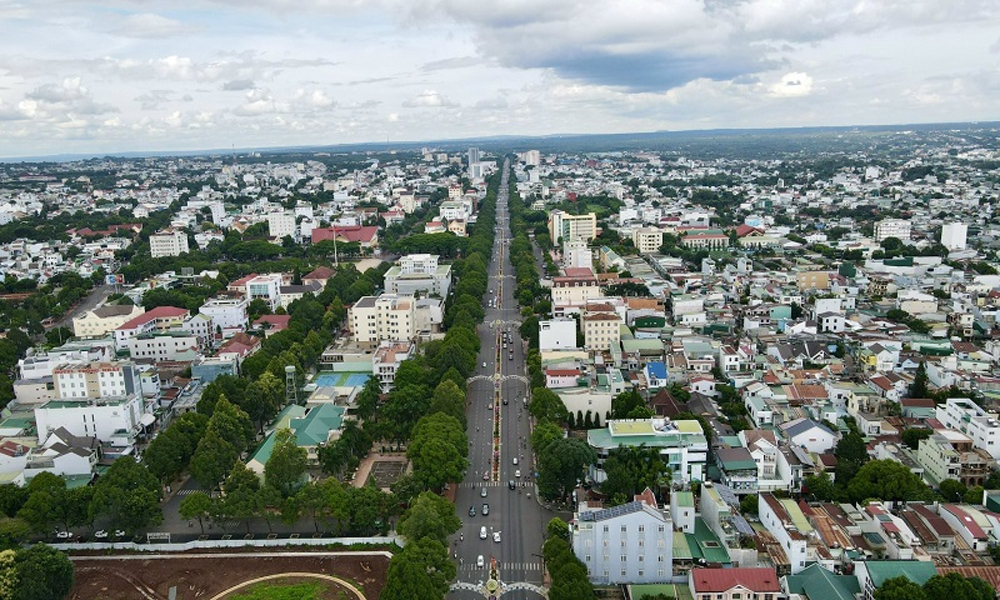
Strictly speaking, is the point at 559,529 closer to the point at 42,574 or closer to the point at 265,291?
the point at 42,574

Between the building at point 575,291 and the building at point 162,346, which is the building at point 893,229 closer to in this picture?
the building at point 575,291

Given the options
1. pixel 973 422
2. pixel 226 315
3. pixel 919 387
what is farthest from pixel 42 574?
pixel 919 387

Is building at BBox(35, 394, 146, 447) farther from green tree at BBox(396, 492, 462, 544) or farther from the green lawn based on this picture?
green tree at BBox(396, 492, 462, 544)

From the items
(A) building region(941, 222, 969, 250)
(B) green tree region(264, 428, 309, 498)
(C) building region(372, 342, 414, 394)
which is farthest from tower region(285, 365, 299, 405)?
(A) building region(941, 222, 969, 250)

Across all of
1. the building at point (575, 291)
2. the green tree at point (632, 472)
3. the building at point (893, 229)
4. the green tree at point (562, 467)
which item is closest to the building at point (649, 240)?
the building at point (893, 229)

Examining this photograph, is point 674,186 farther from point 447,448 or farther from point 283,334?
point 447,448

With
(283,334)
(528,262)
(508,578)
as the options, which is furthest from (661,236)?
(508,578)
